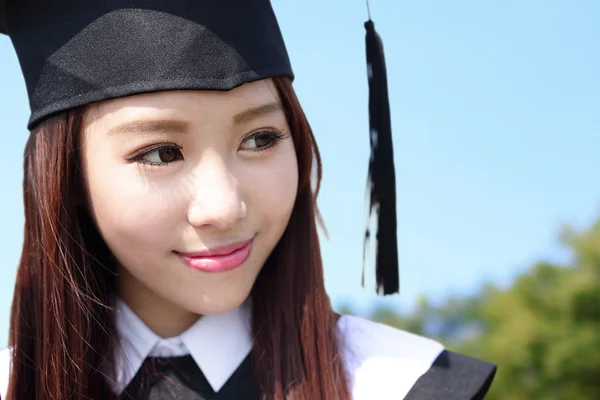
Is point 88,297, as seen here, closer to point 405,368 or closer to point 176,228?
point 176,228

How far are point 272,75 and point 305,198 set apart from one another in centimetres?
37

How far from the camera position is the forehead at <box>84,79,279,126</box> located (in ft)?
5.42

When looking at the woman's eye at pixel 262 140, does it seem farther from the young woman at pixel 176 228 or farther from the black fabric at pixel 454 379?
the black fabric at pixel 454 379

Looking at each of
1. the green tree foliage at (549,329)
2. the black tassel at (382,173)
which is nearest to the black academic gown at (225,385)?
the black tassel at (382,173)

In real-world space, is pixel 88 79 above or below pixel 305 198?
above

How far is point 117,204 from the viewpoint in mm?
1714

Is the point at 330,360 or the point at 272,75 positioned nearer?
the point at 272,75

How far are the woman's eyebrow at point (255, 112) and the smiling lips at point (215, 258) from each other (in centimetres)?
27

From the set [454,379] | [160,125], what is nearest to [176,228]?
[160,125]

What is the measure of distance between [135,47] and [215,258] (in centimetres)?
48

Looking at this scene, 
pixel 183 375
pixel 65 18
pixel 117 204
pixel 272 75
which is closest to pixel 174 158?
pixel 117 204

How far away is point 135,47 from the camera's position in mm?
1688

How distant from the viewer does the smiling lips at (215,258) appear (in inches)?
69.1

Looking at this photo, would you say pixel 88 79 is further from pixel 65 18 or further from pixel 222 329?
pixel 222 329
